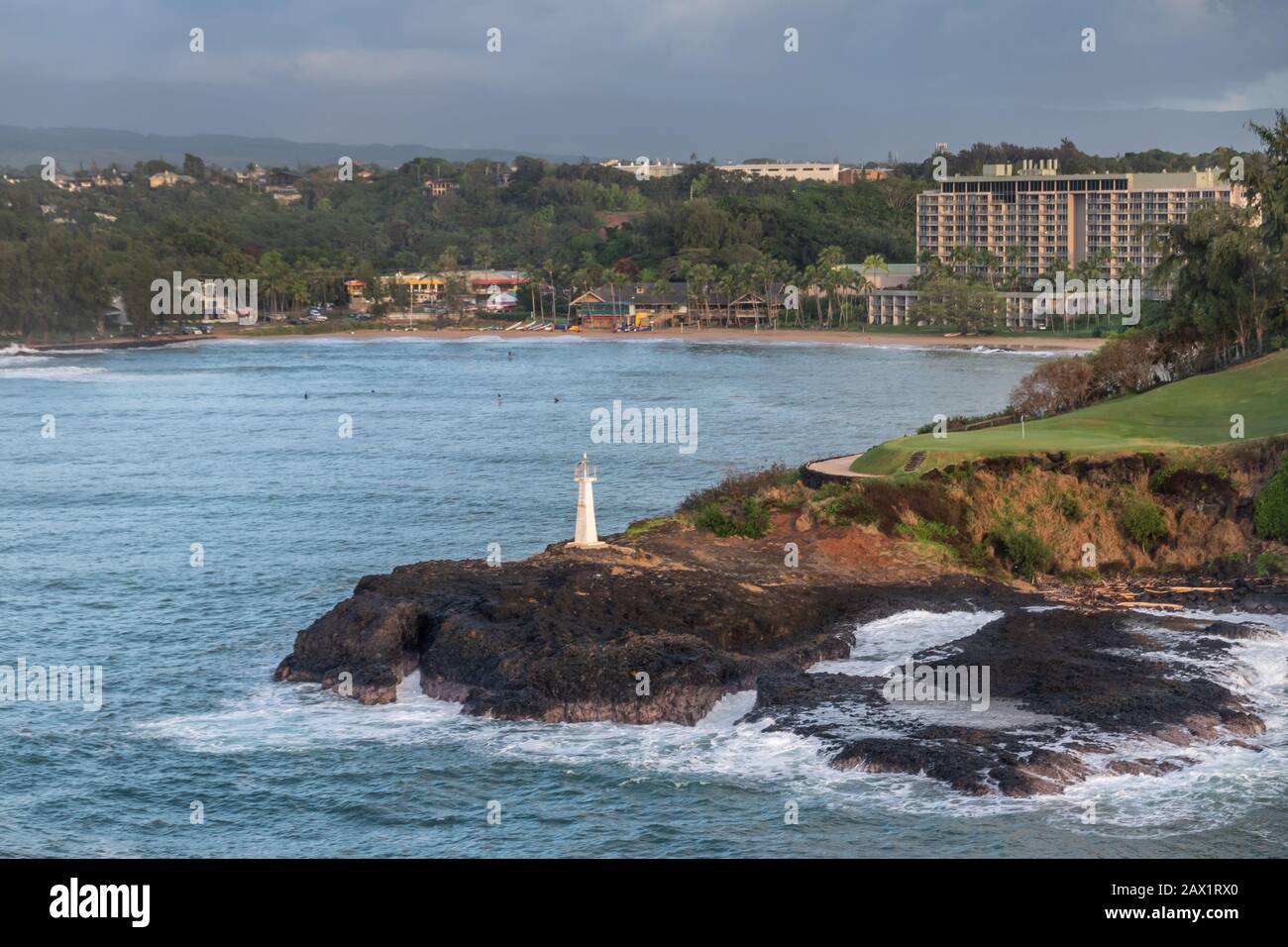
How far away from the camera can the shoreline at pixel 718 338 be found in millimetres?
125844

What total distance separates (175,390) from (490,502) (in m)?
55.2

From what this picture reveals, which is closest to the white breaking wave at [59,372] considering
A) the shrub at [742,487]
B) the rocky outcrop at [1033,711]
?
the shrub at [742,487]

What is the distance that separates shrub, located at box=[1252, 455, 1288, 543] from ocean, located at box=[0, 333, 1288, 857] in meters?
6.75

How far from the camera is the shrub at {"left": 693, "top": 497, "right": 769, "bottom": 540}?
35.1 metres

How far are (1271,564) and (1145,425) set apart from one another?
30.3ft

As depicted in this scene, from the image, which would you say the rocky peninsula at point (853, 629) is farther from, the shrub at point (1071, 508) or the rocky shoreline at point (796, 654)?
the shrub at point (1071, 508)

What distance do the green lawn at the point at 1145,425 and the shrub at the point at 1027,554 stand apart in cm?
327

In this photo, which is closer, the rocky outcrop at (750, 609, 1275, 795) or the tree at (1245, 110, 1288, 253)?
the rocky outcrop at (750, 609, 1275, 795)

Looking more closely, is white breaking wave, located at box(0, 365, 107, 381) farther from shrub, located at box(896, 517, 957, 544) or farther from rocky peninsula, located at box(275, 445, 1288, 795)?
shrub, located at box(896, 517, 957, 544)

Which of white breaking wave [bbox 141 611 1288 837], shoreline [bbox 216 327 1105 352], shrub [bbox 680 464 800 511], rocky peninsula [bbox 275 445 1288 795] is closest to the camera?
white breaking wave [bbox 141 611 1288 837]

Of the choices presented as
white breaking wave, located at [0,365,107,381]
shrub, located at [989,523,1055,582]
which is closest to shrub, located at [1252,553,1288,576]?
shrub, located at [989,523,1055,582]

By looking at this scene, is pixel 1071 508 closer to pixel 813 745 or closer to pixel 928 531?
pixel 928 531
